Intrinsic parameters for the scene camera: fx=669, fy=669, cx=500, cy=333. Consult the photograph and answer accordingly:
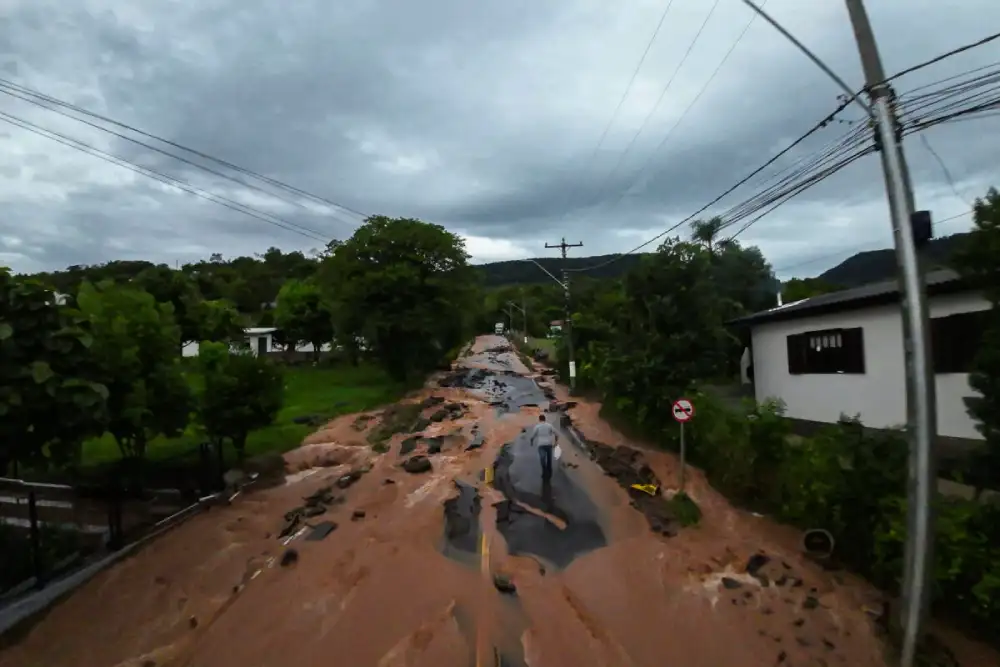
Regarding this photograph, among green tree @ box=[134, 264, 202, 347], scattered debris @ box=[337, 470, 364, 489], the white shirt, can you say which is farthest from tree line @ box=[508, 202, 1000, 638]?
green tree @ box=[134, 264, 202, 347]

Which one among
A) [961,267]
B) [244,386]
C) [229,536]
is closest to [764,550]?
[961,267]

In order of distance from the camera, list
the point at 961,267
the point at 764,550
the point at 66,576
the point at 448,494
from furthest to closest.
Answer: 1. the point at 448,494
2. the point at 764,550
3. the point at 66,576
4. the point at 961,267

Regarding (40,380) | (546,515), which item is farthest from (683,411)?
(40,380)

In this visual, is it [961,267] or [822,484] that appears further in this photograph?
[822,484]

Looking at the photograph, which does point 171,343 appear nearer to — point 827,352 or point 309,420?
point 309,420

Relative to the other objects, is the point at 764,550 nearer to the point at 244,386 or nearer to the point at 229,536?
the point at 229,536

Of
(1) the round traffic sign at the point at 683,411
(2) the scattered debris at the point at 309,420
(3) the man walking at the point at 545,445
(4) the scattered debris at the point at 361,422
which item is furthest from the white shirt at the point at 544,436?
(2) the scattered debris at the point at 309,420

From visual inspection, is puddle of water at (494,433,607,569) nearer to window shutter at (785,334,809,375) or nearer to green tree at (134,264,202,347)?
window shutter at (785,334,809,375)

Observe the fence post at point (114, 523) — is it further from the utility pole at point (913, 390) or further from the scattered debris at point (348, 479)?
the utility pole at point (913, 390)
